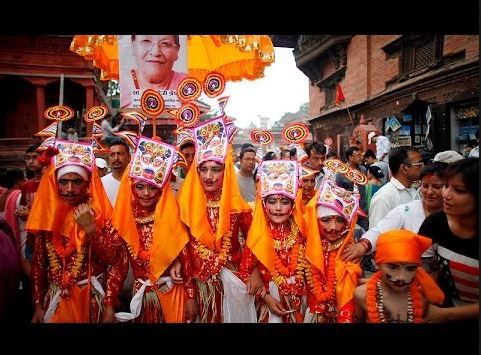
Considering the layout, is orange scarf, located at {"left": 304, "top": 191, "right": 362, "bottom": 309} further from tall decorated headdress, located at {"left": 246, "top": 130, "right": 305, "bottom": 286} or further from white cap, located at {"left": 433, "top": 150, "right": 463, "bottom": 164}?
white cap, located at {"left": 433, "top": 150, "right": 463, "bottom": 164}

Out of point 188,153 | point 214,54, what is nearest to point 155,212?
point 188,153

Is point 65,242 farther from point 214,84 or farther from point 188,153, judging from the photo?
point 214,84

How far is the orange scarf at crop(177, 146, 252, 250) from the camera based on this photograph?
2615mm

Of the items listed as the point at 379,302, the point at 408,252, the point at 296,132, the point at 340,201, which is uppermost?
the point at 296,132

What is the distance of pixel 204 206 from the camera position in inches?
105

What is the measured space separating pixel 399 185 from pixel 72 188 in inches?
95.2

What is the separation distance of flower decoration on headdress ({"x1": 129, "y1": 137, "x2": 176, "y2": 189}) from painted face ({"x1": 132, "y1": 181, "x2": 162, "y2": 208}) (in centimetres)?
5

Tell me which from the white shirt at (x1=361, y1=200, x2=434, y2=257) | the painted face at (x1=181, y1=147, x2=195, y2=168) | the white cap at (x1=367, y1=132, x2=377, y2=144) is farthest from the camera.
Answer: the white cap at (x1=367, y1=132, x2=377, y2=144)

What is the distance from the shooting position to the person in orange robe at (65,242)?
2.57 m

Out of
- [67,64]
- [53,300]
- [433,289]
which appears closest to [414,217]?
[433,289]

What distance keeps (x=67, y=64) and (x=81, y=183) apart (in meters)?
1.47

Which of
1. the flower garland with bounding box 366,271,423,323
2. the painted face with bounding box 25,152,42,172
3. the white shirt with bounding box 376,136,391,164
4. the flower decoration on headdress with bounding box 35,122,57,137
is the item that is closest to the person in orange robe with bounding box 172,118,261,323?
the flower garland with bounding box 366,271,423,323
